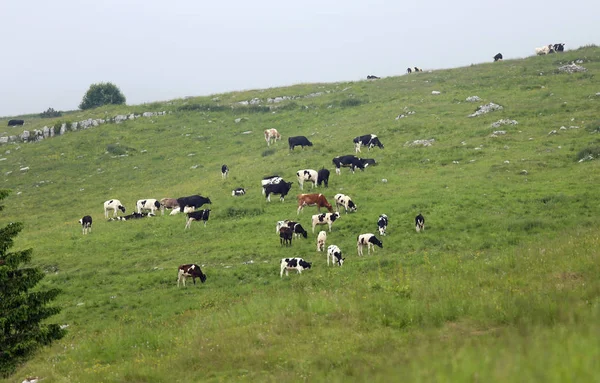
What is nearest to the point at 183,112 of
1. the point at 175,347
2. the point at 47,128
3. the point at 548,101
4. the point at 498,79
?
the point at 47,128

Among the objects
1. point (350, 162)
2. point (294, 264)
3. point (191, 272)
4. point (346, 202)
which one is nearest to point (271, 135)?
point (350, 162)

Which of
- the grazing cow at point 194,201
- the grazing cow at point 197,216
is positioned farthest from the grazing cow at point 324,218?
the grazing cow at point 194,201

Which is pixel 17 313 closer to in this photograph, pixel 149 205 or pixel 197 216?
pixel 197 216

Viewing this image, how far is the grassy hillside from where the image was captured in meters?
8.91

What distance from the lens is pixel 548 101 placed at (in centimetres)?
4072

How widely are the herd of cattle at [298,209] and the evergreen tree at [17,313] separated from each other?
7.59 meters

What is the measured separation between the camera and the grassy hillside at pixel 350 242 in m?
8.91

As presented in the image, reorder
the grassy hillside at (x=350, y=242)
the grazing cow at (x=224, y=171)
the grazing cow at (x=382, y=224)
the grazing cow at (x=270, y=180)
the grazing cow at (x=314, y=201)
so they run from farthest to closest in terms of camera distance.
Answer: the grazing cow at (x=224, y=171)
the grazing cow at (x=270, y=180)
the grazing cow at (x=314, y=201)
the grazing cow at (x=382, y=224)
the grassy hillside at (x=350, y=242)

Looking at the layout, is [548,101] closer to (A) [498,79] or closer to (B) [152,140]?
(A) [498,79]

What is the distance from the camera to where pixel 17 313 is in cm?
1175

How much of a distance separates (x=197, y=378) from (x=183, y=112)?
57.1 meters

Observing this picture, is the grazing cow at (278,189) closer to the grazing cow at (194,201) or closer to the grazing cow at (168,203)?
the grazing cow at (194,201)

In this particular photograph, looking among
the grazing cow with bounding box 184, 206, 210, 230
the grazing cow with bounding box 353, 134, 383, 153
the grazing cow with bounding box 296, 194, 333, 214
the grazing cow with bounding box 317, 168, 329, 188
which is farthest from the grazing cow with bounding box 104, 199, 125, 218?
the grazing cow with bounding box 353, 134, 383, 153

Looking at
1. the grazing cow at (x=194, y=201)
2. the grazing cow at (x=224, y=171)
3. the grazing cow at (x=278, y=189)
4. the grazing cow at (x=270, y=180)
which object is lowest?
the grazing cow at (x=194, y=201)
